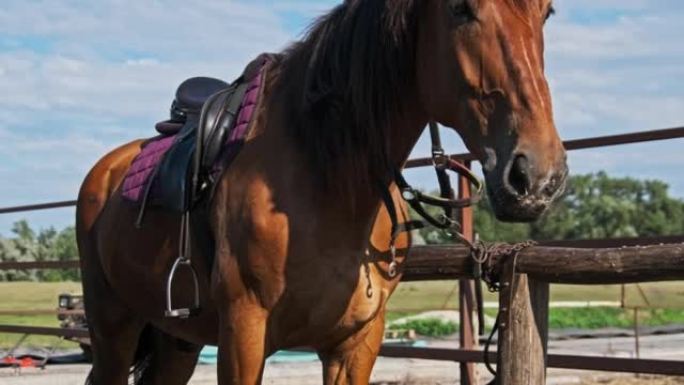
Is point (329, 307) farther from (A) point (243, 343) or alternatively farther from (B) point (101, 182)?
(B) point (101, 182)

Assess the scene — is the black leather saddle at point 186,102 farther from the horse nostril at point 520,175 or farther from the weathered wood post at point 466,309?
the horse nostril at point 520,175

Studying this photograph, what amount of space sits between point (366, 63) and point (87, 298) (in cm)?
207

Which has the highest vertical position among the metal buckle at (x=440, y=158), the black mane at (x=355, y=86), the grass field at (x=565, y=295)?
the black mane at (x=355, y=86)

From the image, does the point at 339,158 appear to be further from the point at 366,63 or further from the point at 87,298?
the point at 87,298

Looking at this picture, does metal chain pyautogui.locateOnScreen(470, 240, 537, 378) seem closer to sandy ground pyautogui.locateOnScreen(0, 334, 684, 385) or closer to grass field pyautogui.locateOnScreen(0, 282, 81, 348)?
sandy ground pyautogui.locateOnScreen(0, 334, 684, 385)

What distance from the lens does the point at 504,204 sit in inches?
106

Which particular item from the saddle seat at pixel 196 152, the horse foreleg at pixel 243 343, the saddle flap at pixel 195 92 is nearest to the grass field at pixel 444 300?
the saddle flap at pixel 195 92

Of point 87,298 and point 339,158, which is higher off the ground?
point 339,158

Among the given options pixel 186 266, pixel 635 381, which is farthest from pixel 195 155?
pixel 635 381

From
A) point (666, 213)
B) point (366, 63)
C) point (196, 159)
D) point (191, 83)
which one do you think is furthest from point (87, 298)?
point (666, 213)

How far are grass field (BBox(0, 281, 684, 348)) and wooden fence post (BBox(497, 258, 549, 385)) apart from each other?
34.9 ft

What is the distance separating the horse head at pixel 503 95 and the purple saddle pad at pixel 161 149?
814 millimetres

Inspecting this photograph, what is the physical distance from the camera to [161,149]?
4188mm

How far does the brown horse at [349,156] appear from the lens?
2.77m
